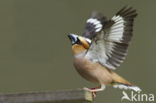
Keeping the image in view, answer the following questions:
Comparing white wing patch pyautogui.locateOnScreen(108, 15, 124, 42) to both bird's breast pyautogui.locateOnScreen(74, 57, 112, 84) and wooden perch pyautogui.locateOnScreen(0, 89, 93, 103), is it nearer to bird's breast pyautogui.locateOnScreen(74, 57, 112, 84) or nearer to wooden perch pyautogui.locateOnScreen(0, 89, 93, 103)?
bird's breast pyautogui.locateOnScreen(74, 57, 112, 84)

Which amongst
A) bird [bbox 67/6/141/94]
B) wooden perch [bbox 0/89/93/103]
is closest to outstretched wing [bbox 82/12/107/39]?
bird [bbox 67/6/141/94]

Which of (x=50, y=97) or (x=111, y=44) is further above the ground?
(x=111, y=44)

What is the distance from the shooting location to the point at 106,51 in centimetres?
256

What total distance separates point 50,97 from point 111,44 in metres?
0.43

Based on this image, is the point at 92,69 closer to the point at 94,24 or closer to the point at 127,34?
the point at 127,34

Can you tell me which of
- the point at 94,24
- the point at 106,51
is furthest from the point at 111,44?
the point at 94,24

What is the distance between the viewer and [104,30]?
2.53 metres

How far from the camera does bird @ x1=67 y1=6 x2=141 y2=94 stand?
8.21ft

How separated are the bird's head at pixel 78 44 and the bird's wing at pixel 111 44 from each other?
1.0 inches

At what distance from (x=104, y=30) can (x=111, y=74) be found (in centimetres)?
18

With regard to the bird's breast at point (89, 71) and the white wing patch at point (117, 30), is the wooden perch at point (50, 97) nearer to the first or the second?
the bird's breast at point (89, 71)

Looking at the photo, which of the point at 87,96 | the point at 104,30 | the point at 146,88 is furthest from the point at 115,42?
the point at 146,88

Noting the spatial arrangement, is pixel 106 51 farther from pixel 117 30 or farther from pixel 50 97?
pixel 50 97

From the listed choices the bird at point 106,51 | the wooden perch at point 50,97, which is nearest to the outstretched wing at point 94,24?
the bird at point 106,51
